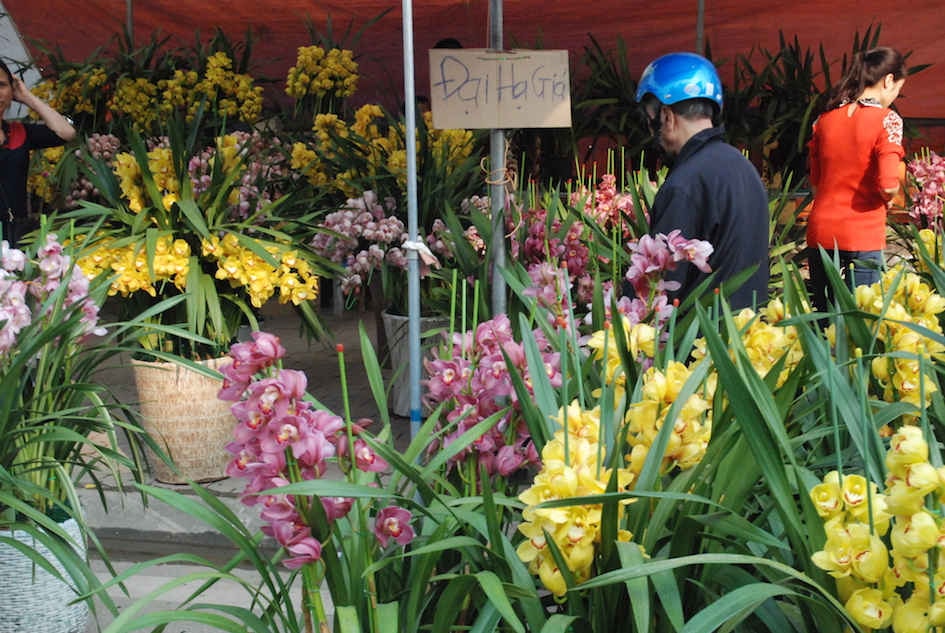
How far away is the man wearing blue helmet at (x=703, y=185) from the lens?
2336 millimetres

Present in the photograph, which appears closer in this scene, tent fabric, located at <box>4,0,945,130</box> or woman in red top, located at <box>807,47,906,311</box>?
woman in red top, located at <box>807,47,906,311</box>

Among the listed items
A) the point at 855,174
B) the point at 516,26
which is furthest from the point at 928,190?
the point at 516,26

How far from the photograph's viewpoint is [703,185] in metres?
2.34

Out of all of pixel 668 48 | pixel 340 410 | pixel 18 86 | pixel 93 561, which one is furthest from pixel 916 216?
pixel 18 86

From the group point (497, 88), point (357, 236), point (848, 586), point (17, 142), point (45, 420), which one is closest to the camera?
point (848, 586)

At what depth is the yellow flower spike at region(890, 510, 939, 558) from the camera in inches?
29.5

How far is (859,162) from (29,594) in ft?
8.99

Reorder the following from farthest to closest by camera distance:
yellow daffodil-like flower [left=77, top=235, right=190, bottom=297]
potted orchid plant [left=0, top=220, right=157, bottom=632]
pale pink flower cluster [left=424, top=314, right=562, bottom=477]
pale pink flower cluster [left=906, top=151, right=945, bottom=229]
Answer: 1. pale pink flower cluster [left=906, top=151, right=945, bottom=229]
2. yellow daffodil-like flower [left=77, top=235, right=190, bottom=297]
3. potted orchid plant [left=0, top=220, right=157, bottom=632]
4. pale pink flower cluster [left=424, top=314, right=562, bottom=477]

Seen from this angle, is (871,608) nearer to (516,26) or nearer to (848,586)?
(848,586)

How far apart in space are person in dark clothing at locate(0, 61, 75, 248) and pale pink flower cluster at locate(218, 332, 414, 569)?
3.12 meters

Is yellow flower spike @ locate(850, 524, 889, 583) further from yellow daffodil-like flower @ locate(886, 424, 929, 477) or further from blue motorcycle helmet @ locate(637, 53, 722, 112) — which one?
blue motorcycle helmet @ locate(637, 53, 722, 112)

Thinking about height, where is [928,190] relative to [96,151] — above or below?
below

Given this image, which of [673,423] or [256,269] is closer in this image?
[673,423]

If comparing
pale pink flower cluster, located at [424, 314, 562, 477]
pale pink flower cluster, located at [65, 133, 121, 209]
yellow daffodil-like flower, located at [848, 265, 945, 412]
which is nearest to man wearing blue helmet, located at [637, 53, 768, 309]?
yellow daffodil-like flower, located at [848, 265, 945, 412]
